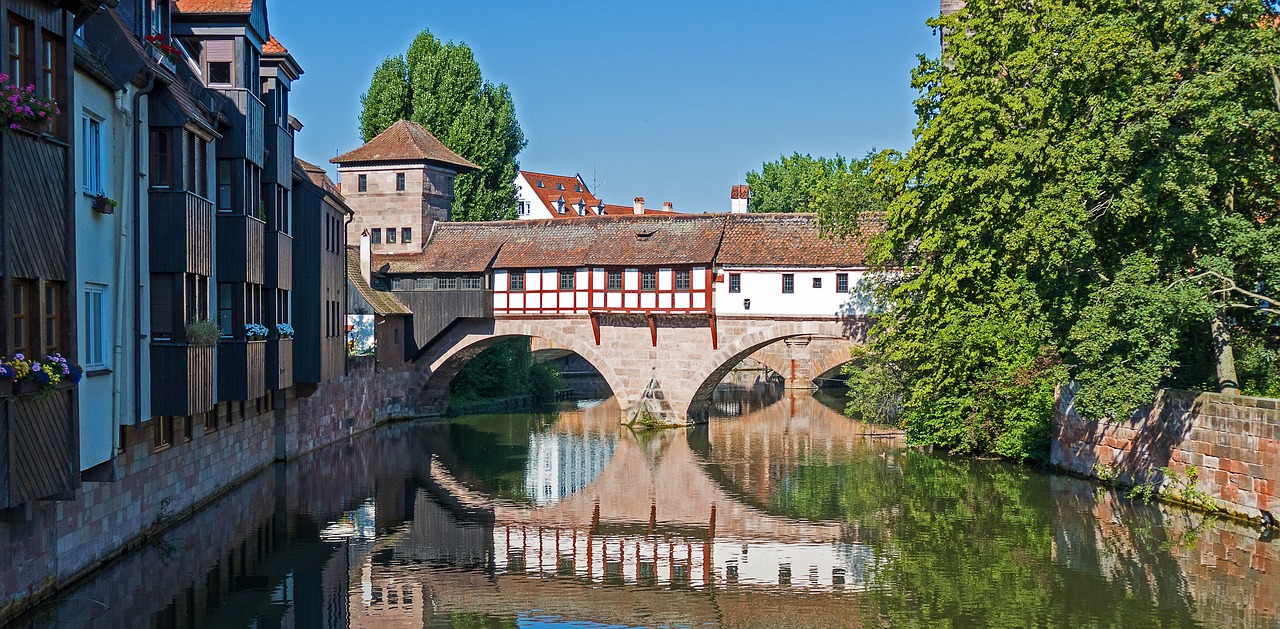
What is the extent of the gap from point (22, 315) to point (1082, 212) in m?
15.8

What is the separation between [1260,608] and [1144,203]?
7.36 m

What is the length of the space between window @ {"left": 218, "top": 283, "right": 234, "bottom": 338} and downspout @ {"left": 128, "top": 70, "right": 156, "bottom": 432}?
391 centimetres

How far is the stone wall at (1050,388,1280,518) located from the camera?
18391mm

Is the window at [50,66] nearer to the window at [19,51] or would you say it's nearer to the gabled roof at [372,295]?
the window at [19,51]

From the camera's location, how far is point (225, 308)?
2003 cm

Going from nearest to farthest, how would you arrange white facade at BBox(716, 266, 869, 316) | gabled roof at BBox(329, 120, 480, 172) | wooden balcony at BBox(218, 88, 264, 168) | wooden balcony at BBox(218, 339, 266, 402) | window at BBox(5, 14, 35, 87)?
window at BBox(5, 14, 35, 87), wooden balcony at BBox(218, 339, 266, 402), wooden balcony at BBox(218, 88, 264, 168), white facade at BBox(716, 266, 869, 316), gabled roof at BBox(329, 120, 480, 172)

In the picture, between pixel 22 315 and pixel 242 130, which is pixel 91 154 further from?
pixel 242 130

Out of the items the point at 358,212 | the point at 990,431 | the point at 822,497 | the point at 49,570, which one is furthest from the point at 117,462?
the point at 358,212

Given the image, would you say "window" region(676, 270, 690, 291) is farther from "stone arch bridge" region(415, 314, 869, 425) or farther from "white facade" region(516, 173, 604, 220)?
"white facade" region(516, 173, 604, 220)

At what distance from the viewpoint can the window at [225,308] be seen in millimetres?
19923

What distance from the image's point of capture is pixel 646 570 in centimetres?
1717

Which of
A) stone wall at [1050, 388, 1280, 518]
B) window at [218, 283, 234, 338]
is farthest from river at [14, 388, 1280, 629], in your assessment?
window at [218, 283, 234, 338]

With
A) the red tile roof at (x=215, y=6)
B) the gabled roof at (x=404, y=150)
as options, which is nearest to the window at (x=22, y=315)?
the red tile roof at (x=215, y=6)

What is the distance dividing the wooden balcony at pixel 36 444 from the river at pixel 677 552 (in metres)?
1.59
